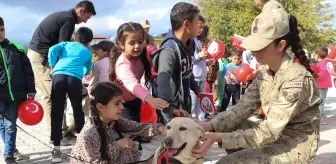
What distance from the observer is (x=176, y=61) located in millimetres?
3172

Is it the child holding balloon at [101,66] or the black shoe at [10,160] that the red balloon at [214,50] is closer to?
the child holding balloon at [101,66]

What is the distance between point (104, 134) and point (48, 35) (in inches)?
120

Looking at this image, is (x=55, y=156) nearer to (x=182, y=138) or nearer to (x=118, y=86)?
(x=118, y=86)

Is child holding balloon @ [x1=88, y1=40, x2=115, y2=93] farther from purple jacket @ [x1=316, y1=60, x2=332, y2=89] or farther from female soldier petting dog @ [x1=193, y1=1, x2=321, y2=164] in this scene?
purple jacket @ [x1=316, y1=60, x2=332, y2=89]

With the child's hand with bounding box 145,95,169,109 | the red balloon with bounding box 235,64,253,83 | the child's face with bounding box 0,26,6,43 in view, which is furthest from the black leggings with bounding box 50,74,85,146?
the red balloon with bounding box 235,64,253,83

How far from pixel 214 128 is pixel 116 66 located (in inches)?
52.0

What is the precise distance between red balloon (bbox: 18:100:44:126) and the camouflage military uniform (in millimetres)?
2814

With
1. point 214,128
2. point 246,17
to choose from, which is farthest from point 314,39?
point 214,128

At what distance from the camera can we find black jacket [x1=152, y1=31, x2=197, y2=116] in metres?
3.05

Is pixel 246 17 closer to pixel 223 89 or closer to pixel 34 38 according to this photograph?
pixel 223 89

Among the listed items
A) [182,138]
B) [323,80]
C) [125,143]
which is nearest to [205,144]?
[182,138]

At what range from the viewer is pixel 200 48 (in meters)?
7.18

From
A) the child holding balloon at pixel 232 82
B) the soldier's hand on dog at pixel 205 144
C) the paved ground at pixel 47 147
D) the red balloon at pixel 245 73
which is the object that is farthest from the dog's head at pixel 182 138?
the child holding balloon at pixel 232 82

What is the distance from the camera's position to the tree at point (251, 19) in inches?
1158
